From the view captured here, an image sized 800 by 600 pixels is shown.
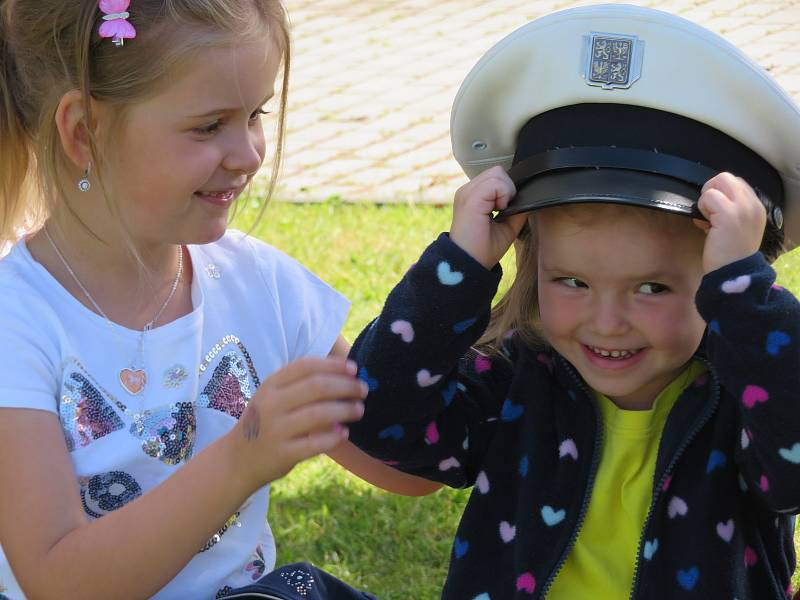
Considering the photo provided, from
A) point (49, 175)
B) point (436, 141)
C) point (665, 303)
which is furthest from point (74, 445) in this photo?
point (436, 141)

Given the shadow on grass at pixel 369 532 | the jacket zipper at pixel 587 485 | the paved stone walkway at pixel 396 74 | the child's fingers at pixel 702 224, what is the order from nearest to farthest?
1. the child's fingers at pixel 702 224
2. the jacket zipper at pixel 587 485
3. the shadow on grass at pixel 369 532
4. the paved stone walkway at pixel 396 74

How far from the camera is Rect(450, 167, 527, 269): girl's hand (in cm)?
219

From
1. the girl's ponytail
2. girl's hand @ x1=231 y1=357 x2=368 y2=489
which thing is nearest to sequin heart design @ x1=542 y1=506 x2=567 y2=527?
girl's hand @ x1=231 y1=357 x2=368 y2=489

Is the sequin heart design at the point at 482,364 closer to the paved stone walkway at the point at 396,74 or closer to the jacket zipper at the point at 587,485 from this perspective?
the jacket zipper at the point at 587,485

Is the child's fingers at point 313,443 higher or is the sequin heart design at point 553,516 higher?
the child's fingers at point 313,443

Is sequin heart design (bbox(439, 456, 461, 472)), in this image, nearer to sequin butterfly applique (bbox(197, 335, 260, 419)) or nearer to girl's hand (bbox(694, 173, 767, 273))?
sequin butterfly applique (bbox(197, 335, 260, 419))

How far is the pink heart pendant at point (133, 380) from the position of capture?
8.06ft

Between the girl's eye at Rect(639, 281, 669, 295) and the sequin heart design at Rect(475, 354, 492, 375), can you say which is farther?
the sequin heart design at Rect(475, 354, 492, 375)

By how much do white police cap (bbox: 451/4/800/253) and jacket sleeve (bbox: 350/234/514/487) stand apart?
155 mm

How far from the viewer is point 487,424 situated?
2434 millimetres

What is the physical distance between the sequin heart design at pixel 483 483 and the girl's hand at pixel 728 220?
1.98 feet

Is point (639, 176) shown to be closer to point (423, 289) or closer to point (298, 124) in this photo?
point (423, 289)

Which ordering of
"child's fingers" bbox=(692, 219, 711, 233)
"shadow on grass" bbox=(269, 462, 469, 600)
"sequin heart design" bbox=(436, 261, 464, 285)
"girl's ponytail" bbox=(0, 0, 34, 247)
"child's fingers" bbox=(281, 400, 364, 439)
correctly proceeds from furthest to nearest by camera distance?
1. "shadow on grass" bbox=(269, 462, 469, 600)
2. "girl's ponytail" bbox=(0, 0, 34, 247)
3. "sequin heart design" bbox=(436, 261, 464, 285)
4. "child's fingers" bbox=(692, 219, 711, 233)
5. "child's fingers" bbox=(281, 400, 364, 439)

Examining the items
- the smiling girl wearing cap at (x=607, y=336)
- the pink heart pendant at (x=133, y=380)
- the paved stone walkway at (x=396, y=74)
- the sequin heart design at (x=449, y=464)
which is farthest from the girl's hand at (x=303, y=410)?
the paved stone walkway at (x=396, y=74)
